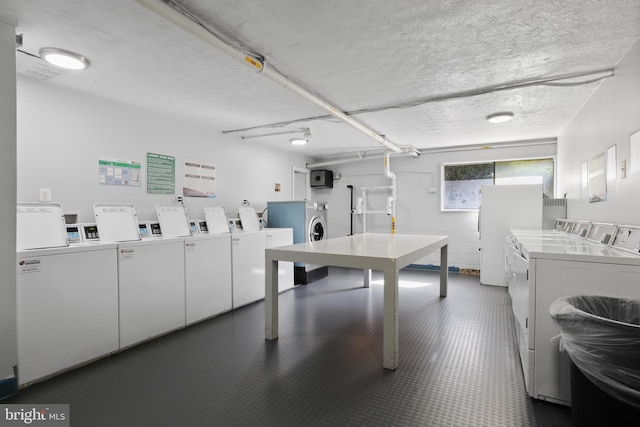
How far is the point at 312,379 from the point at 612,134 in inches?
116

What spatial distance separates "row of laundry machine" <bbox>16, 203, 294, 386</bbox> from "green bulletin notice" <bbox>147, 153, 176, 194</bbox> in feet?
0.91

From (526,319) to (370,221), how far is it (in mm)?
4828

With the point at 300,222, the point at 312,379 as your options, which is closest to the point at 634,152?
the point at 312,379

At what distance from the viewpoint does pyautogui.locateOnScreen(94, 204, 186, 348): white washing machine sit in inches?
107

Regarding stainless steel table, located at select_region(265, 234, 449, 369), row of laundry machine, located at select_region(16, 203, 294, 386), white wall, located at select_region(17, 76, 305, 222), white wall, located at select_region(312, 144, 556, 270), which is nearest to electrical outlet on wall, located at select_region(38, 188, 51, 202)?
white wall, located at select_region(17, 76, 305, 222)

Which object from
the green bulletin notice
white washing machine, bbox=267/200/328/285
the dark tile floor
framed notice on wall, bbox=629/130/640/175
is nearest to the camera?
the dark tile floor

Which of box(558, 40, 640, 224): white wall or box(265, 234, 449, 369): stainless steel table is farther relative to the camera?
box(265, 234, 449, 369): stainless steel table

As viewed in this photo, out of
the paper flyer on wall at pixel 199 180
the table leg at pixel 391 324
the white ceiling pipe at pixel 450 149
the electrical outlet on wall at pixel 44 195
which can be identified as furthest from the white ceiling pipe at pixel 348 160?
the electrical outlet on wall at pixel 44 195

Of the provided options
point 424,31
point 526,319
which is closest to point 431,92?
point 424,31

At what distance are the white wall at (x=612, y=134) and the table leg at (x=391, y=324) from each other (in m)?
1.56

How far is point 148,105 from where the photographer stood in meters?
3.46

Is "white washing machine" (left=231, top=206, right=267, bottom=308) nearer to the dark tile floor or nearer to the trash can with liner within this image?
the dark tile floor

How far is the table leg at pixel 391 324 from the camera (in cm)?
231

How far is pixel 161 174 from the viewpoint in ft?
12.5
